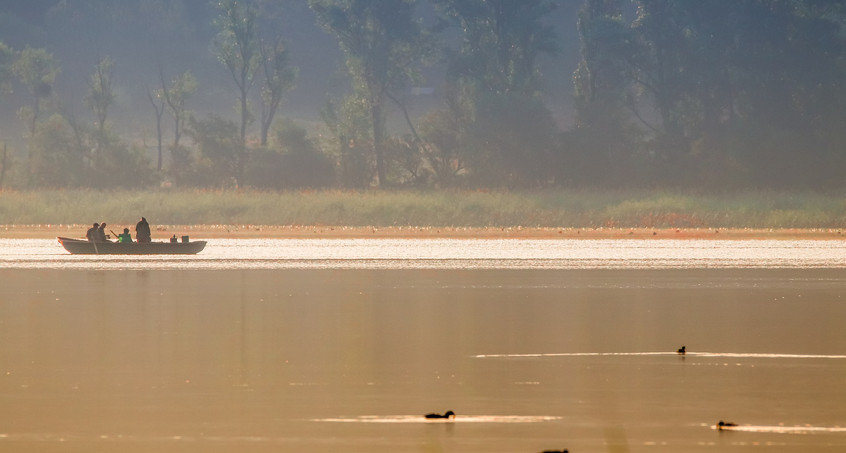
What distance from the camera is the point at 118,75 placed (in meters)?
166

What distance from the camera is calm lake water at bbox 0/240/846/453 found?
46.2 feet

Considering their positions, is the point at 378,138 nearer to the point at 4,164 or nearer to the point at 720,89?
the point at 720,89

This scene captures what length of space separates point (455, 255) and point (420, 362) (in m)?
32.4

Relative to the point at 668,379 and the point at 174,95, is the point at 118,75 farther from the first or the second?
the point at 668,379

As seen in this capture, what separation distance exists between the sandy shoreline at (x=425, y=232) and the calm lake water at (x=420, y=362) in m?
Result: 29.7

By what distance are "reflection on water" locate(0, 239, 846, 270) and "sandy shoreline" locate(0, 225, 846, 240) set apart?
121 inches

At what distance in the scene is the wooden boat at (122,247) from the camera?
51.2m

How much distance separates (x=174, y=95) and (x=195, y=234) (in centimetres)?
2756

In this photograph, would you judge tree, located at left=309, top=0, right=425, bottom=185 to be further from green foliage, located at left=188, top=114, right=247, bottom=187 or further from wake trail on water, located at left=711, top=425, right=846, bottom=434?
wake trail on water, located at left=711, top=425, right=846, bottom=434

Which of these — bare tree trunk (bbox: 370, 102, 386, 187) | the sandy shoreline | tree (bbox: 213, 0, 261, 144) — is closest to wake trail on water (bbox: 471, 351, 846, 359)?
the sandy shoreline

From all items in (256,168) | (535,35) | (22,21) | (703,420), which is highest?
(22,21)

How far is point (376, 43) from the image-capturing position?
3600 inches

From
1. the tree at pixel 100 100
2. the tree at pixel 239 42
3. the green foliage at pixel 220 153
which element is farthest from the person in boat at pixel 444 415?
the tree at pixel 100 100

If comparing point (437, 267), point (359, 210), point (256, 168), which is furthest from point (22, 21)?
point (437, 267)
